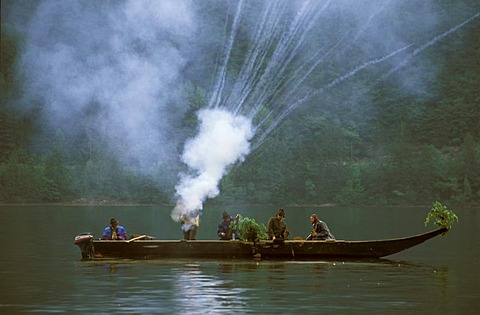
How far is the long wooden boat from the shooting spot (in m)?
48.0

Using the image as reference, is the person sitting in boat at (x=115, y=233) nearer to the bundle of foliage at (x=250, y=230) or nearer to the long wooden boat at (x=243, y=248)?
the long wooden boat at (x=243, y=248)

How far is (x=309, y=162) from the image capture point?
158750 millimetres

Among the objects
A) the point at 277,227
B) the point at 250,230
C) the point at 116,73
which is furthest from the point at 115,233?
the point at 116,73

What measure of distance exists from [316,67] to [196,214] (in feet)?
456

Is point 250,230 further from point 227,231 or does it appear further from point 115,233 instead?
point 115,233

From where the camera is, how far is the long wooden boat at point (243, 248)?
48.0 m

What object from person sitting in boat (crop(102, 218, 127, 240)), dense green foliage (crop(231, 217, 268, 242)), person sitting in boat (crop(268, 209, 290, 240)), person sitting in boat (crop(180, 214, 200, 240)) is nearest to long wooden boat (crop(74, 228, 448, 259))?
dense green foliage (crop(231, 217, 268, 242))

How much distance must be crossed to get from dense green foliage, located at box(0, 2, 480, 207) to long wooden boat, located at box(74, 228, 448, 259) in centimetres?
9983

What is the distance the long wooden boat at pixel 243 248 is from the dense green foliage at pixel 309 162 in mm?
99825

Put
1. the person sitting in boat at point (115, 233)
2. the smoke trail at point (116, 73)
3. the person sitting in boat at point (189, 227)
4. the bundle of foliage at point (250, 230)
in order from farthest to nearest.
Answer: the smoke trail at point (116, 73), the person sitting in boat at point (189, 227), the person sitting in boat at point (115, 233), the bundle of foliage at point (250, 230)

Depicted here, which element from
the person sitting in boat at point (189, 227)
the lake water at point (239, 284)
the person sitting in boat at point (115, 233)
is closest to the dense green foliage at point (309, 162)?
the lake water at point (239, 284)

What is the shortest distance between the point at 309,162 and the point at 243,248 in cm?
11048

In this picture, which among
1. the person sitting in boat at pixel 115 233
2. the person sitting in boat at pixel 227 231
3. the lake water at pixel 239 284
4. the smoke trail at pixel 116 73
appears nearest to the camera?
the lake water at pixel 239 284

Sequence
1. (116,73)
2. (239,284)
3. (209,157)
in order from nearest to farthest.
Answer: (239,284) < (209,157) < (116,73)
